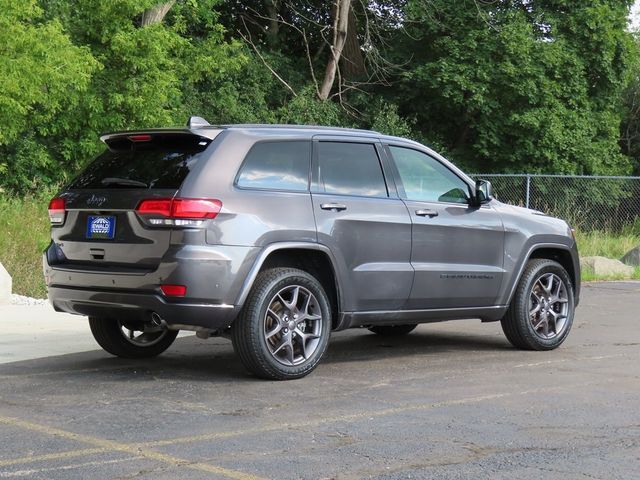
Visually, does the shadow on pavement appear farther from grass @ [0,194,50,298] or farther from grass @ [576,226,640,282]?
grass @ [576,226,640,282]

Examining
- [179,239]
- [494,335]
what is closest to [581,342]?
[494,335]

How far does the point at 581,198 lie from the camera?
2578cm

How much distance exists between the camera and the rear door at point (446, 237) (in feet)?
28.4

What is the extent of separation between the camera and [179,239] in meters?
7.31

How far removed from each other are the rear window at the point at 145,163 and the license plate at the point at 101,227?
0.86ft

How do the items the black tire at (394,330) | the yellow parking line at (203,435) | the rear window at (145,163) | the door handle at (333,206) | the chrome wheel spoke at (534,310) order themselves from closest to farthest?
the yellow parking line at (203,435), the rear window at (145,163), the door handle at (333,206), the chrome wheel spoke at (534,310), the black tire at (394,330)

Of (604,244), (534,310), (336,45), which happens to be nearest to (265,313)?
(534,310)

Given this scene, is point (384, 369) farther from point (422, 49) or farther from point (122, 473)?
point (422, 49)

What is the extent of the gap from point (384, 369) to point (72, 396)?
251 centimetres

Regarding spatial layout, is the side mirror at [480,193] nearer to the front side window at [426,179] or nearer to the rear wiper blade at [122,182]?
the front side window at [426,179]

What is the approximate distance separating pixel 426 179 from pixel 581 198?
58.0ft

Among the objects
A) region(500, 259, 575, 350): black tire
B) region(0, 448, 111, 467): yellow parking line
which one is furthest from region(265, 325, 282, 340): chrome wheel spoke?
region(500, 259, 575, 350): black tire

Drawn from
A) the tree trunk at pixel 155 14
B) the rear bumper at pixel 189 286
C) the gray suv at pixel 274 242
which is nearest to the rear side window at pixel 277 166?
the gray suv at pixel 274 242

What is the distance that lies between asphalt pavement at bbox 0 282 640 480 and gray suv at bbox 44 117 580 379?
0.41 meters
